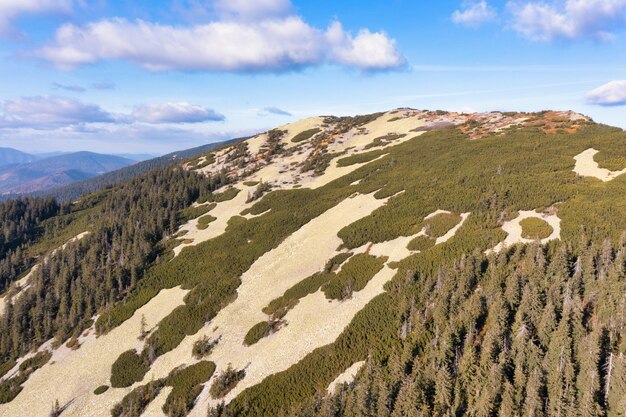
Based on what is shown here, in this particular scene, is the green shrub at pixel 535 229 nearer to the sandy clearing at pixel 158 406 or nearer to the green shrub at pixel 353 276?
the green shrub at pixel 353 276

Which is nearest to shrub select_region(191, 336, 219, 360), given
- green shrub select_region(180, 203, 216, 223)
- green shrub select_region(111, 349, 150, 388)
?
green shrub select_region(111, 349, 150, 388)

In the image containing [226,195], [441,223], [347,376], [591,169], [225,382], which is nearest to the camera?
[347,376]

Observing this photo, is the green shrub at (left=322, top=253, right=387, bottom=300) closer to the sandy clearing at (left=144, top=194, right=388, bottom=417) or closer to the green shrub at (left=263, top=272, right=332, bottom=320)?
the sandy clearing at (left=144, top=194, right=388, bottom=417)

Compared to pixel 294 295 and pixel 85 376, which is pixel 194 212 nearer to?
pixel 85 376

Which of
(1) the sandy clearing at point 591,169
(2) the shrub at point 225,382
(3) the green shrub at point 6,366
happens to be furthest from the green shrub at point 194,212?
(1) the sandy clearing at point 591,169

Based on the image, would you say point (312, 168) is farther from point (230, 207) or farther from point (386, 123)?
point (386, 123)

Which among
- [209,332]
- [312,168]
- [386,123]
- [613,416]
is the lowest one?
[209,332]

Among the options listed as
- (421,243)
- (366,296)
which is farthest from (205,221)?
(421,243)

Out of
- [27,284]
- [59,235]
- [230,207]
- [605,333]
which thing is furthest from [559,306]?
[59,235]
